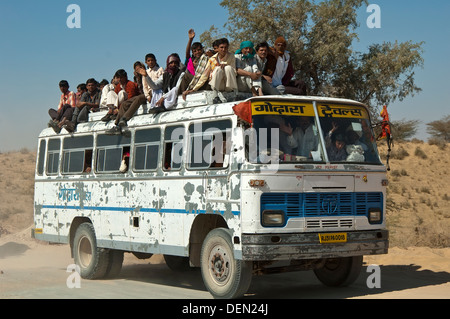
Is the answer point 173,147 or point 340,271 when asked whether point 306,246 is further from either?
point 173,147

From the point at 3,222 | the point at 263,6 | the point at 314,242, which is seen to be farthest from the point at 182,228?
the point at 3,222

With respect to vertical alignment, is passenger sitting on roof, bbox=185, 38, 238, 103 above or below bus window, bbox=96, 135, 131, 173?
above

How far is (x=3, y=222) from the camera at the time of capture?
31.9 meters

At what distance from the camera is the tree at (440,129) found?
5125cm

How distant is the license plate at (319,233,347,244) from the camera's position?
397 inches

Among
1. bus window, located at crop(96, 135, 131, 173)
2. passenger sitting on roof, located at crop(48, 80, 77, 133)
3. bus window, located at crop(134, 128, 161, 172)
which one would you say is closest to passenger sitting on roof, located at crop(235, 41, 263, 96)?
bus window, located at crop(134, 128, 161, 172)

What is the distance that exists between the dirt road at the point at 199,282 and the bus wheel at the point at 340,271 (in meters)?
0.17

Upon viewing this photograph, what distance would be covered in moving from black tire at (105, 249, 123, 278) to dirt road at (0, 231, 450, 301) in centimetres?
23

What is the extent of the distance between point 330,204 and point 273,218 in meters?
0.97

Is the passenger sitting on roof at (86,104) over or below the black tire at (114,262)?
over

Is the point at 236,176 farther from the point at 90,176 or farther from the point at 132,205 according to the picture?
the point at 90,176

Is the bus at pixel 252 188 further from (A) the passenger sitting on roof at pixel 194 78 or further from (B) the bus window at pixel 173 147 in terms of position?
(A) the passenger sitting on roof at pixel 194 78

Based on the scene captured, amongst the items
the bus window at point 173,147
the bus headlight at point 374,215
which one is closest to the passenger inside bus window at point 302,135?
the bus headlight at point 374,215

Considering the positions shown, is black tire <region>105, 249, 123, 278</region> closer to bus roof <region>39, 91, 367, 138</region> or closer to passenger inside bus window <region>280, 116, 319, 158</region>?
bus roof <region>39, 91, 367, 138</region>
